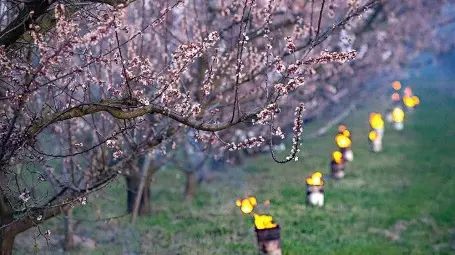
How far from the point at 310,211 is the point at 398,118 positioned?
1613cm

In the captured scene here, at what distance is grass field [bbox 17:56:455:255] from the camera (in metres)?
13.3

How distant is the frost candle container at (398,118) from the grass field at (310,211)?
9.50ft

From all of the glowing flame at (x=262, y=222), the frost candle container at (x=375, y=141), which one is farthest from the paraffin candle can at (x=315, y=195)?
the frost candle container at (x=375, y=141)

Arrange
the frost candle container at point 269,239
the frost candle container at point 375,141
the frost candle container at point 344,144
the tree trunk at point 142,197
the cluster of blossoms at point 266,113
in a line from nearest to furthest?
the cluster of blossoms at point 266,113 < the frost candle container at point 269,239 < the tree trunk at point 142,197 < the frost candle container at point 344,144 < the frost candle container at point 375,141

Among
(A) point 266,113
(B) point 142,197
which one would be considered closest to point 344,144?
(B) point 142,197

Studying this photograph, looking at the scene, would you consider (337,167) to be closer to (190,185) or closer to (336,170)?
(336,170)

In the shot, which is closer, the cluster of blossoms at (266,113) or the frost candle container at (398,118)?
the cluster of blossoms at (266,113)

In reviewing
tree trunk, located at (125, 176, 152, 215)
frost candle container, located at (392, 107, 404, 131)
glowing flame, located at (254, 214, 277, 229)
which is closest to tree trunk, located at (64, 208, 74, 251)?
tree trunk, located at (125, 176, 152, 215)

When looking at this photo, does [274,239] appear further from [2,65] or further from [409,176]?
[409,176]

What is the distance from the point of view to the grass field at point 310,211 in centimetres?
1329

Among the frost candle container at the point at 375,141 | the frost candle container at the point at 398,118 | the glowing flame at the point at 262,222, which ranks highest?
the frost candle container at the point at 398,118

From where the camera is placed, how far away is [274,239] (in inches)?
442

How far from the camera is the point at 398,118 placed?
31.2 m

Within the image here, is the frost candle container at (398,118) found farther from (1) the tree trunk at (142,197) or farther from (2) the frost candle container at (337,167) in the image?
(1) the tree trunk at (142,197)
